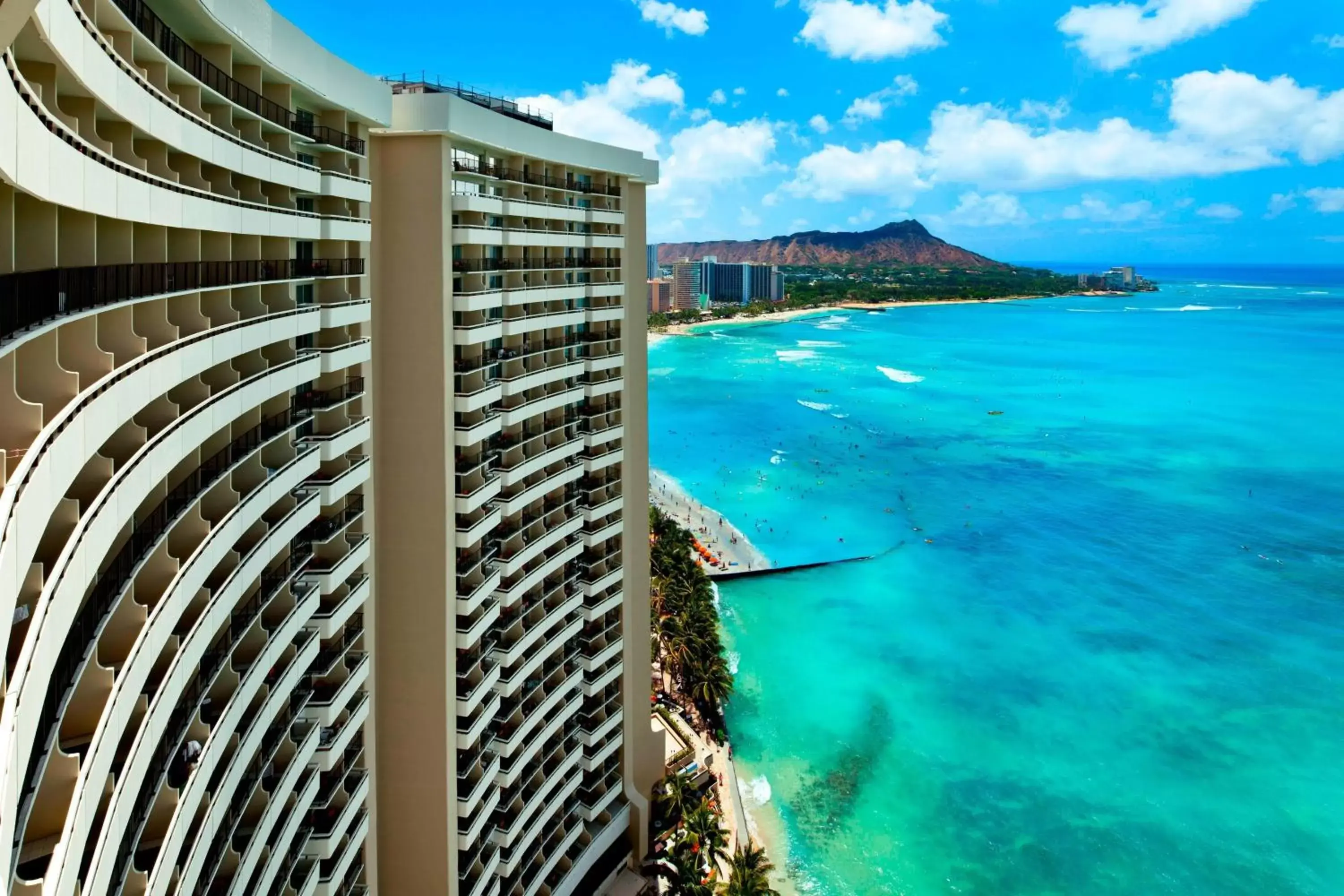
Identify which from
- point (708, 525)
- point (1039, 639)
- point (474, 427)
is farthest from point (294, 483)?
point (708, 525)

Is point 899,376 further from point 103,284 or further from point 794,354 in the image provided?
point 103,284

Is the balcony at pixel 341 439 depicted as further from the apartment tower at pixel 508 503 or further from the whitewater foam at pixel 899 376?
the whitewater foam at pixel 899 376

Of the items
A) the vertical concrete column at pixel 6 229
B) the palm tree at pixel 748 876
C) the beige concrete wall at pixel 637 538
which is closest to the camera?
the vertical concrete column at pixel 6 229

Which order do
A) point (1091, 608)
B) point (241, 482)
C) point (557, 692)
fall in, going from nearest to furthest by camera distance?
point (241, 482) → point (557, 692) → point (1091, 608)

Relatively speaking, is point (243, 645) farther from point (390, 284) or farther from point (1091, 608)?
point (1091, 608)

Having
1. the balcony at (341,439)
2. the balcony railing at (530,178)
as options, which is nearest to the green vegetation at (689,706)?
the balcony at (341,439)

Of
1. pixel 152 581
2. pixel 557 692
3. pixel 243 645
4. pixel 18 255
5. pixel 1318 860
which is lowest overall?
pixel 1318 860

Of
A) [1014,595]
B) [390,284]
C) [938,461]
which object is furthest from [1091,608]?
[390,284]
